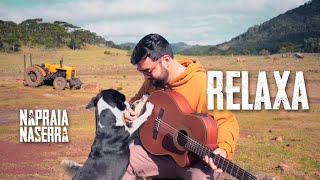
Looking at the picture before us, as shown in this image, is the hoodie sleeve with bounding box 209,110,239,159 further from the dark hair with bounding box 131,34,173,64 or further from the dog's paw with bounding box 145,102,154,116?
the dark hair with bounding box 131,34,173,64

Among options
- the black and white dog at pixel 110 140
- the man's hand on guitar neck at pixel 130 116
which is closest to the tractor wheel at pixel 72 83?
the black and white dog at pixel 110 140

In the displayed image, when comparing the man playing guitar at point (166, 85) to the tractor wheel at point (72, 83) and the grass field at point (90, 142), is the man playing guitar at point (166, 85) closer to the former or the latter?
the grass field at point (90, 142)

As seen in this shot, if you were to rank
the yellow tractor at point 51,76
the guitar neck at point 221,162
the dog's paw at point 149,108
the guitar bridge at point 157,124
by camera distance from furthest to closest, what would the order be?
the yellow tractor at point 51,76, the dog's paw at point 149,108, the guitar bridge at point 157,124, the guitar neck at point 221,162

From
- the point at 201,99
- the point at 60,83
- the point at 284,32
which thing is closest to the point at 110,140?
the point at 201,99

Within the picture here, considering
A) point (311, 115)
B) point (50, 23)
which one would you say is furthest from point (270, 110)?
point (50, 23)

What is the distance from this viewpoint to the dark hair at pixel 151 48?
4.36 meters

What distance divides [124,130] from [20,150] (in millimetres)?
5769

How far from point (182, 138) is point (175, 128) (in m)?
0.19

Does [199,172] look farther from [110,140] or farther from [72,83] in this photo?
[72,83]

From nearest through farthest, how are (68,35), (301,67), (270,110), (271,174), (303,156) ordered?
1. (271,174)
2. (303,156)
3. (270,110)
4. (301,67)
5. (68,35)

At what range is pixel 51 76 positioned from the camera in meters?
23.1

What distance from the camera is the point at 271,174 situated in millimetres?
7715

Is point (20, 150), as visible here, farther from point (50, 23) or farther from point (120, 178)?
point (50, 23)

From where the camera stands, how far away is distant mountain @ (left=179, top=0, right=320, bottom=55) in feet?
396
